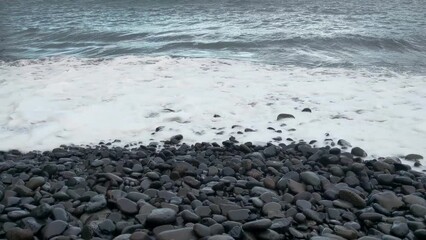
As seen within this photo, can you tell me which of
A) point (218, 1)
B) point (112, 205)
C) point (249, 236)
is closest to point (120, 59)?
point (112, 205)

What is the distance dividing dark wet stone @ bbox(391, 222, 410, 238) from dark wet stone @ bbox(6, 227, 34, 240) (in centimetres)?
271

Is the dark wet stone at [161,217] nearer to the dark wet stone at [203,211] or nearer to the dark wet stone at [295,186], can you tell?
the dark wet stone at [203,211]

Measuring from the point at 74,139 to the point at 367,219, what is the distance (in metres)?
3.74

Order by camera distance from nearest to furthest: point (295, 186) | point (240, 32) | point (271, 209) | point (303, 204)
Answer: point (271, 209) < point (303, 204) < point (295, 186) < point (240, 32)

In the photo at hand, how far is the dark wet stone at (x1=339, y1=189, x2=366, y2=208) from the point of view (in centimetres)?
340

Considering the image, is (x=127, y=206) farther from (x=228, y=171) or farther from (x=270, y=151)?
(x=270, y=151)

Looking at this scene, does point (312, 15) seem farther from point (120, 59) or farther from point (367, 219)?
point (367, 219)

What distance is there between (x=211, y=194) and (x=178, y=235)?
0.74 m

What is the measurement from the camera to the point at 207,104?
255 inches

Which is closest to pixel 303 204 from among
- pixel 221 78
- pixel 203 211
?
pixel 203 211

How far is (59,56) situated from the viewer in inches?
442

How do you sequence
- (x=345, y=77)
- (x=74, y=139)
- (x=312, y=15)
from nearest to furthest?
(x=74, y=139) → (x=345, y=77) → (x=312, y=15)

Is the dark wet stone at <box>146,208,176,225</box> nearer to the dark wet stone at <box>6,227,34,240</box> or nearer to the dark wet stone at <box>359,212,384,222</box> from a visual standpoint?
the dark wet stone at <box>6,227,34,240</box>

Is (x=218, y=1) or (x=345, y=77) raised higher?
(x=218, y=1)
